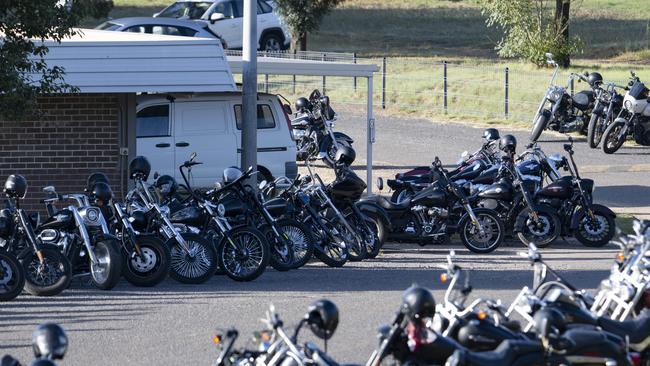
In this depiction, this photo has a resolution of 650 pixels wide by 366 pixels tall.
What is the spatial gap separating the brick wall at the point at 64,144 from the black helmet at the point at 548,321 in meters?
10.00

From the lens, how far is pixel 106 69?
15.4m

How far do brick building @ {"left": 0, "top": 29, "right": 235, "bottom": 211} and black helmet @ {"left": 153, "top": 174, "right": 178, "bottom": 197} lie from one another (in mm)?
2046

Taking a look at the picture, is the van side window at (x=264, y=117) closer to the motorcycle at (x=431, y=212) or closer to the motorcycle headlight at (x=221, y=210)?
the motorcycle at (x=431, y=212)

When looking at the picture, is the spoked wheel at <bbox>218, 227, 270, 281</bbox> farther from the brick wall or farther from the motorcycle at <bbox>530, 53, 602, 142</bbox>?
the motorcycle at <bbox>530, 53, 602, 142</bbox>

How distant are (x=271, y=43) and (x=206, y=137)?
1665 cm

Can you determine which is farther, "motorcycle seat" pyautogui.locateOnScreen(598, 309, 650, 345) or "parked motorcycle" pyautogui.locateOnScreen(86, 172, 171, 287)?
"parked motorcycle" pyautogui.locateOnScreen(86, 172, 171, 287)

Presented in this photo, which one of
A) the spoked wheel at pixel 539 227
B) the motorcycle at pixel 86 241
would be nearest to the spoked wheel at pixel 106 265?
the motorcycle at pixel 86 241

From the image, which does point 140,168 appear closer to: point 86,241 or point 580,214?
point 86,241

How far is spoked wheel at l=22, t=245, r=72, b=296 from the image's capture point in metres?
11.6

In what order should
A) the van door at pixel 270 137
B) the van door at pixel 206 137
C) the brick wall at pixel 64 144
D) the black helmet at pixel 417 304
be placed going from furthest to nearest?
the van door at pixel 270 137, the van door at pixel 206 137, the brick wall at pixel 64 144, the black helmet at pixel 417 304

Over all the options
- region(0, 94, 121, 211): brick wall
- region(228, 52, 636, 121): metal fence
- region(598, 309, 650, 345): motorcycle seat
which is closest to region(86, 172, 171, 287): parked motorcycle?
region(0, 94, 121, 211): brick wall

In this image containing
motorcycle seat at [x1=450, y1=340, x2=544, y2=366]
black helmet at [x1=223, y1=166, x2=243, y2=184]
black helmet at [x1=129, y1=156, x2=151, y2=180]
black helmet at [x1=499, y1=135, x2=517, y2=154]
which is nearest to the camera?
motorcycle seat at [x1=450, y1=340, x2=544, y2=366]

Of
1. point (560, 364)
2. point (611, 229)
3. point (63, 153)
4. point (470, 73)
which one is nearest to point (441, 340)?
point (560, 364)

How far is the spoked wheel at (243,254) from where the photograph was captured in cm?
1266
